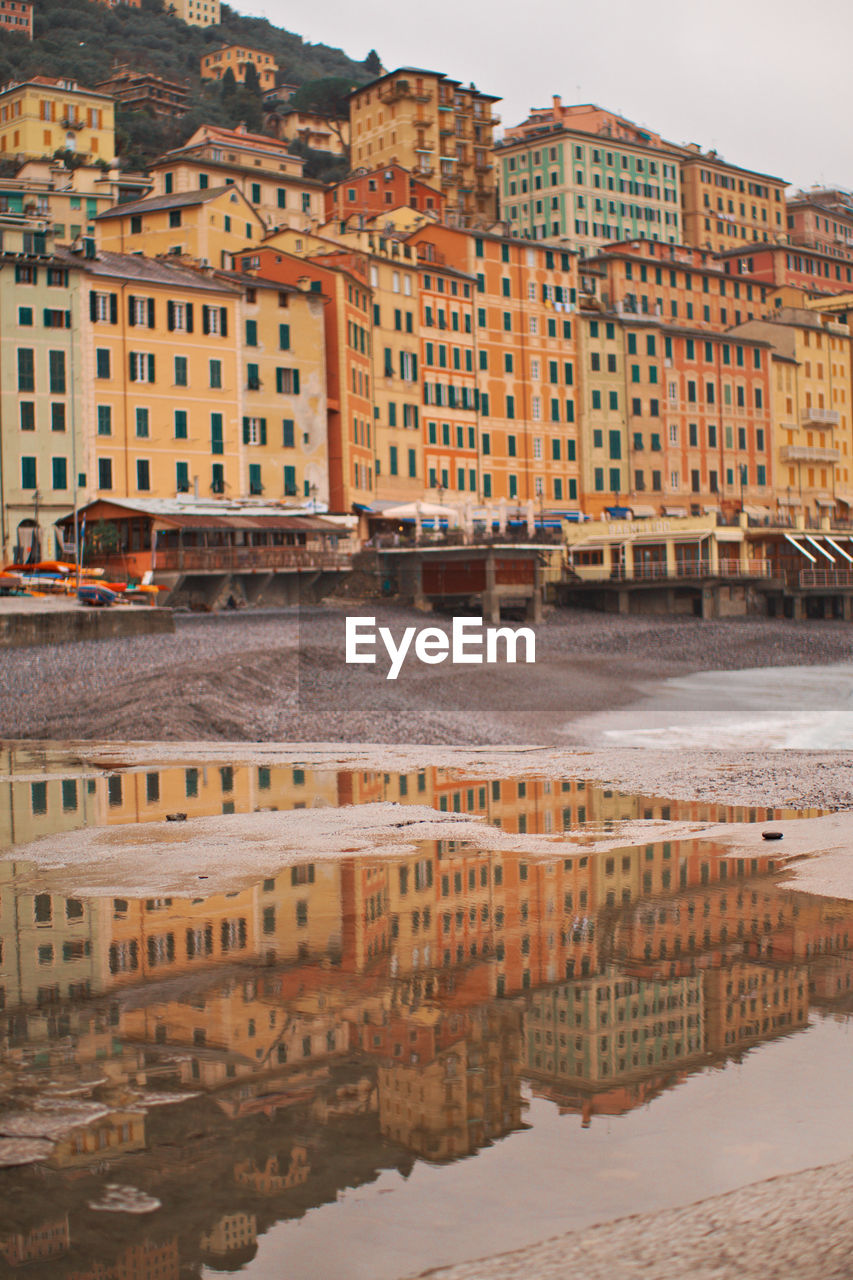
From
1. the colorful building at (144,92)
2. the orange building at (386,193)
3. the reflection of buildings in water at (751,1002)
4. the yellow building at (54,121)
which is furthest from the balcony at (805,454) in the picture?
the reflection of buildings in water at (751,1002)

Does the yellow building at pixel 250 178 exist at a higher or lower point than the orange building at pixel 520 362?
higher

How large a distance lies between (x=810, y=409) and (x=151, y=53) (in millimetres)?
98820

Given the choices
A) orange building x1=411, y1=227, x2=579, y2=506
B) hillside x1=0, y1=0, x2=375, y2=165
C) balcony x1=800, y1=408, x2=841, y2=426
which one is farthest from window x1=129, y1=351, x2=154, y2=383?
hillside x1=0, y1=0, x2=375, y2=165

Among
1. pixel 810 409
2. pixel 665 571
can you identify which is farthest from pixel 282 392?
pixel 810 409

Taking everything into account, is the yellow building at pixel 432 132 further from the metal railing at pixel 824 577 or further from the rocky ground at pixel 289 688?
the rocky ground at pixel 289 688

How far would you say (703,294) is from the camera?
99.4 meters

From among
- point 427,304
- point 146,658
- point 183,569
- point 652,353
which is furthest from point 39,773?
point 652,353

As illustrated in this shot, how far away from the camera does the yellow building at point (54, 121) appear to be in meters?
104

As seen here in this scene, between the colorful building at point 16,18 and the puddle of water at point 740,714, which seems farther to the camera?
the colorful building at point 16,18

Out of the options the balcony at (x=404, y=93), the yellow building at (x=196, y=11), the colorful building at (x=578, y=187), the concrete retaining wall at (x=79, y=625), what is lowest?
the concrete retaining wall at (x=79, y=625)

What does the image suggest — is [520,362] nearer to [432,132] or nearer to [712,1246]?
[432,132]

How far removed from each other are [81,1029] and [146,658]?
24623 mm

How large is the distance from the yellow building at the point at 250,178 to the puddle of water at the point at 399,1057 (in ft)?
246

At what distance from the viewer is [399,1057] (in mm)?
6441
